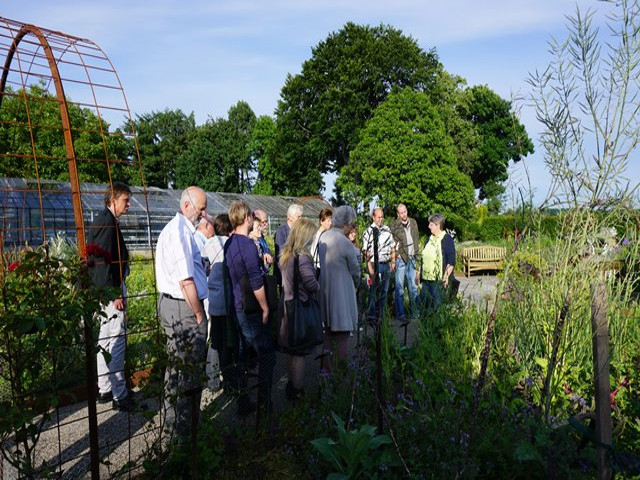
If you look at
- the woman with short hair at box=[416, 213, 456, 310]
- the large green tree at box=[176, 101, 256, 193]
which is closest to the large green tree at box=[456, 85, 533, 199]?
the large green tree at box=[176, 101, 256, 193]

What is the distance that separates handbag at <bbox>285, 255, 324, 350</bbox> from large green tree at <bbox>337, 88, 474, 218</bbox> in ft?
76.6

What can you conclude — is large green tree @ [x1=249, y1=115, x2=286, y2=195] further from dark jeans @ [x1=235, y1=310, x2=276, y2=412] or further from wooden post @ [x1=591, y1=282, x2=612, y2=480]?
wooden post @ [x1=591, y1=282, x2=612, y2=480]

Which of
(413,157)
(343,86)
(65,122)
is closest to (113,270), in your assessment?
(65,122)

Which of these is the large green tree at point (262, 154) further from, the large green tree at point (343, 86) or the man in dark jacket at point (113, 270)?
the man in dark jacket at point (113, 270)

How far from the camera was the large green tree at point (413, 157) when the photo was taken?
1096 inches

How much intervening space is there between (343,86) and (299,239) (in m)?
26.3

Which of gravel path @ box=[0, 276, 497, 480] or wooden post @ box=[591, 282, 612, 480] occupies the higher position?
wooden post @ box=[591, 282, 612, 480]

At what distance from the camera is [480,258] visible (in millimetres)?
15516

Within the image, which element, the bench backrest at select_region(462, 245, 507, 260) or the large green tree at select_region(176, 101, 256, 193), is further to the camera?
the large green tree at select_region(176, 101, 256, 193)

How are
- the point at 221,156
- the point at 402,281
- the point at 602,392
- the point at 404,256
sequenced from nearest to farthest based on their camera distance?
A: the point at 602,392
the point at 404,256
the point at 402,281
the point at 221,156

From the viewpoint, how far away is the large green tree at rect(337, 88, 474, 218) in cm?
2784

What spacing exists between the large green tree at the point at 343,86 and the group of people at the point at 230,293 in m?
25.2

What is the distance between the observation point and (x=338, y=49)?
29562 millimetres

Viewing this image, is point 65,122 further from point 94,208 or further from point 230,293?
point 94,208
